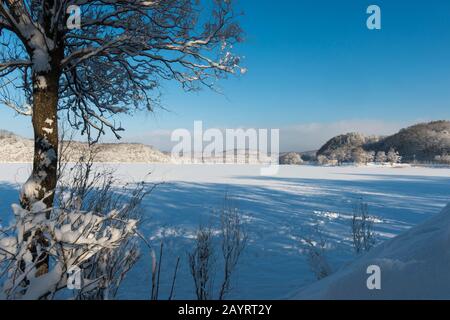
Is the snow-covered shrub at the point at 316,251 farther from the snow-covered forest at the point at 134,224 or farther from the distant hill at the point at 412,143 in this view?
the distant hill at the point at 412,143

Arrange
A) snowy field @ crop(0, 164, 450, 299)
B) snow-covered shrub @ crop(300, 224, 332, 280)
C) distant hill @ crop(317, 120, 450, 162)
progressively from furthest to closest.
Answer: distant hill @ crop(317, 120, 450, 162)
snowy field @ crop(0, 164, 450, 299)
snow-covered shrub @ crop(300, 224, 332, 280)

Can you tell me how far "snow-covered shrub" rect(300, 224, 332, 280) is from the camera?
548 cm

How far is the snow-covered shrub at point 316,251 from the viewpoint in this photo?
548 cm

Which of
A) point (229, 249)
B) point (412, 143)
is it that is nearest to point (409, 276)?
point (229, 249)

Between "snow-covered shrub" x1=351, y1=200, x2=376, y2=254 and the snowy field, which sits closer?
the snowy field

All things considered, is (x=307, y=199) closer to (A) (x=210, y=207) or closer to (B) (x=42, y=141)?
(A) (x=210, y=207)

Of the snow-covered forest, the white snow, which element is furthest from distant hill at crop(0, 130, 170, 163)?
the white snow

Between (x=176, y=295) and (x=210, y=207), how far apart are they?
6421 mm

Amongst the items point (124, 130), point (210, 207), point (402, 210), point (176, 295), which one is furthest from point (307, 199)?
point (124, 130)

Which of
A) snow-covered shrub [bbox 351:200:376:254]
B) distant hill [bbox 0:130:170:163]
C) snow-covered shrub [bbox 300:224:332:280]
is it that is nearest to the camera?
snow-covered shrub [bbox 300:224:332:280]

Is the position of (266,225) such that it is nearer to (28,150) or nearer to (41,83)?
(41,83)

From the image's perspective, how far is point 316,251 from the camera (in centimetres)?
587

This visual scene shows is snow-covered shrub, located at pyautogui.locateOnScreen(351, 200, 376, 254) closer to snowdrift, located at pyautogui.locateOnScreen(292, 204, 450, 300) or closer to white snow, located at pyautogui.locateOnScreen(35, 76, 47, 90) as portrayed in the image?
snowdrift, located at pyautogui.locateOnScreen(292, 204, 450, 300)
